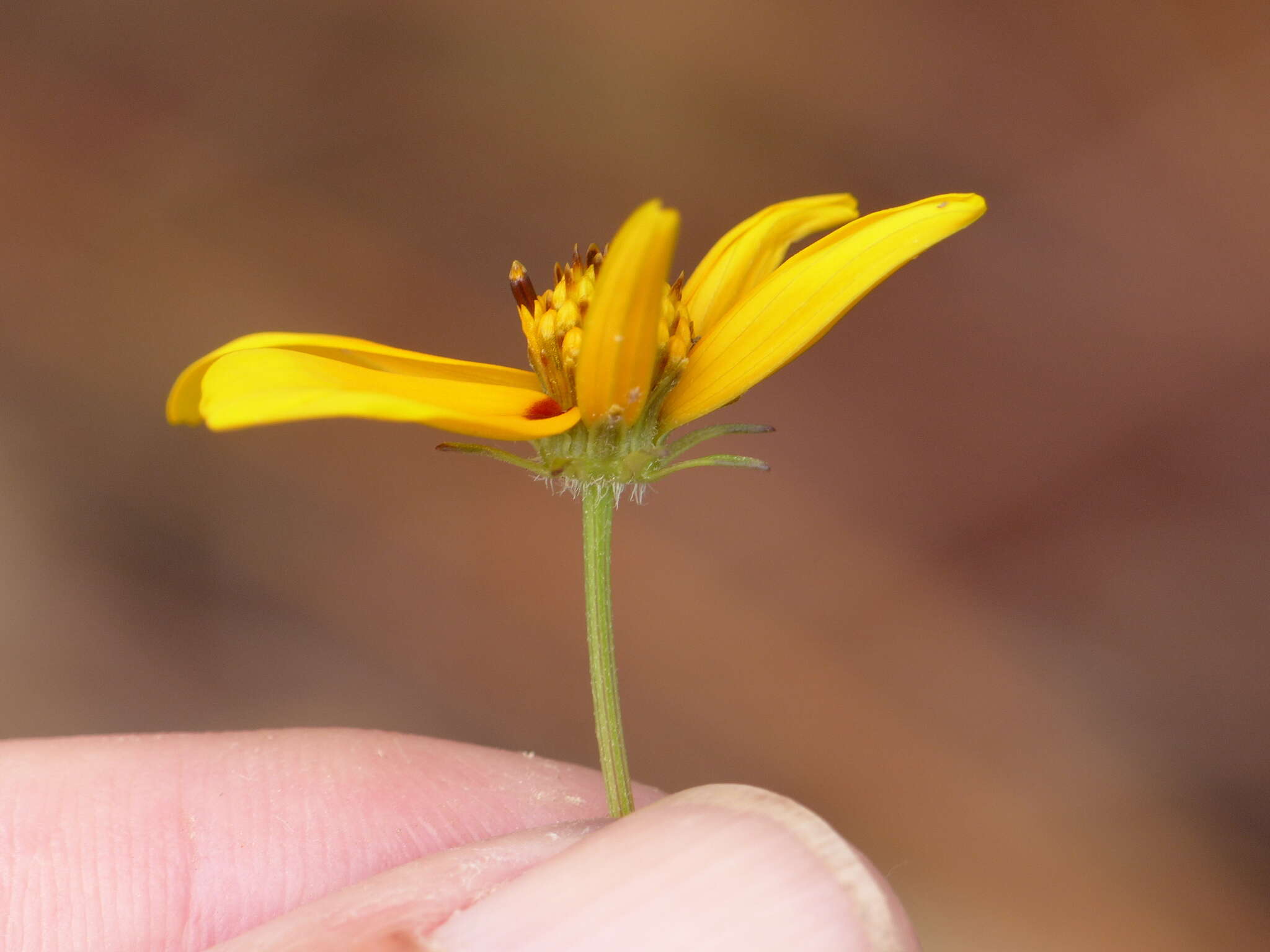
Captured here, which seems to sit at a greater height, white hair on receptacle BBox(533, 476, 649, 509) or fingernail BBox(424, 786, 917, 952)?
white hair on receptacle BBox(533, 476, 649, 509)

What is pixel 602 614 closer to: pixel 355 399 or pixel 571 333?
pixel 571 333

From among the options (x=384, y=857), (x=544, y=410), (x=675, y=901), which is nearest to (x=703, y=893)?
(x=675, y=901)

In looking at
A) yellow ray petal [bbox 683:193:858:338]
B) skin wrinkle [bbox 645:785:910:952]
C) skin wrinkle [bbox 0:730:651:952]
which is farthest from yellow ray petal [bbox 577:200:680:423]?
skin wrinkle [bbox 0:730:651:952]

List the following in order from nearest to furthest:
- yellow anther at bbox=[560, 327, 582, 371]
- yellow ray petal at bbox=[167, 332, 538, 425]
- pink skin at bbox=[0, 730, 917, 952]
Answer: yellow ray petal at bbox=[167, 332, 538, 425]
pink skin at bbox=[0, 730, 917, 952]
yellow anther at bbox=[560, 327, 582, 371]

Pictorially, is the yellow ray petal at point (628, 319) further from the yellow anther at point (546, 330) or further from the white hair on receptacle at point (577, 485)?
the yellow anther at point (546, 330)

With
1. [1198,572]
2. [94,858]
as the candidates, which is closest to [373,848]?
[94,858]

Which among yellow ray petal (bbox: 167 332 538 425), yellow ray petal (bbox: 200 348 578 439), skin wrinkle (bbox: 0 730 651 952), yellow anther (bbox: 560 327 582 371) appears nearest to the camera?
yellow ray petal (bbox: 200 348 578 439)

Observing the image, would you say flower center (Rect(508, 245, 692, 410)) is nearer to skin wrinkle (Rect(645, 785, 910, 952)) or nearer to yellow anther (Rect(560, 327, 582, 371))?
yellow anther (Rect(560, 327, 582, 371))

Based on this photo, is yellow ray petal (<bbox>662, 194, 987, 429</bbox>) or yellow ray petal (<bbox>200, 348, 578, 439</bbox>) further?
yellow ray petal (<bbox>662, 194, 987, 429</bbox>)

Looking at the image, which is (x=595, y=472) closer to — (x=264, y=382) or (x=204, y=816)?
(x=264, y=382)
